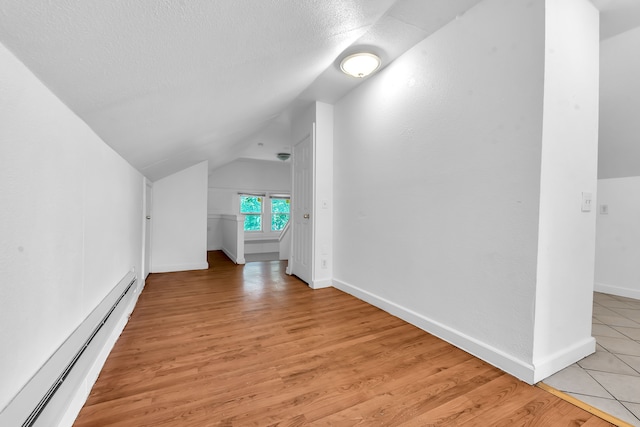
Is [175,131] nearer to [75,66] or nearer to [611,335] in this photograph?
[75,66]

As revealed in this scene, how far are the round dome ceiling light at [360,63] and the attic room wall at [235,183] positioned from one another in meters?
5.36

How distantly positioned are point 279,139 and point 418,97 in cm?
328

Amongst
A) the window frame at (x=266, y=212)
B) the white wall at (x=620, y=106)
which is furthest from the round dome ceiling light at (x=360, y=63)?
the window frame at (x=266, y=212)

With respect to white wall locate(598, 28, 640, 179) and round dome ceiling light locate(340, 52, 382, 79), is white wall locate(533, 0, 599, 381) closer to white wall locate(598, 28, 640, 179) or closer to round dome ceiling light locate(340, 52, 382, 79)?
white wall locate(598, 28, 640, 179)

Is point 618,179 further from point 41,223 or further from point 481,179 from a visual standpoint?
point 41,223

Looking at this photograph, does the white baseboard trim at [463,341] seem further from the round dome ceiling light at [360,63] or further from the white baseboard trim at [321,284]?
the round dome ceiling light at [360,63]

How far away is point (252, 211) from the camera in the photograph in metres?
7.74

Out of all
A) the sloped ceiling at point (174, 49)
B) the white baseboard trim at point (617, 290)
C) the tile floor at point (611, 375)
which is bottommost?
the tile floor at point (611, 375)

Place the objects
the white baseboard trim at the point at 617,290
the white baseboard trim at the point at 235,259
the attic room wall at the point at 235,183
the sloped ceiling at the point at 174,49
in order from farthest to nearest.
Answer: the attic room wall at the point at 235,183 → the white baseboard trim at the point at 235,259 → the white baseboard trim at the point at 617,290 → the sloped ceiling at the point at 174,49

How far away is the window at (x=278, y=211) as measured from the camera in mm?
7938

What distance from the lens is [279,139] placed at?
4.99 m

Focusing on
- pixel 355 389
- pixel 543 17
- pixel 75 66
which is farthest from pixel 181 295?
pixel 543 17

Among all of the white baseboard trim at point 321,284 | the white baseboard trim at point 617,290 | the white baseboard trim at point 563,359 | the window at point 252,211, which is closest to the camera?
the white baseboard trim at point 563,359

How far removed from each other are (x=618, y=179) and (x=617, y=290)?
1.33m
